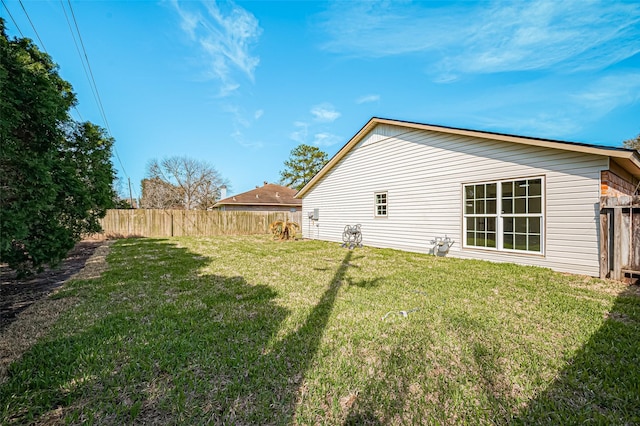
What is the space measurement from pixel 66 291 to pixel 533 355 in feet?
22.7

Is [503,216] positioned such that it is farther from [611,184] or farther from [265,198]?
[265,198]

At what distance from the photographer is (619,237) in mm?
5145

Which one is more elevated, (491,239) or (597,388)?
(491,239)

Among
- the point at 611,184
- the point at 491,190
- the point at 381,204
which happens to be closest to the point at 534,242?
the point at 491,190

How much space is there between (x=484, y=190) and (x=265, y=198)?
842 inches

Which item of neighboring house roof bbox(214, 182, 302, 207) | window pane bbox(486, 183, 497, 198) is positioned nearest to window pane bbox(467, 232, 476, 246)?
window pane bbox(486, 183, 497, 198)

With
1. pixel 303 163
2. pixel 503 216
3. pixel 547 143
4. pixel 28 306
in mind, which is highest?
pixel 303 163

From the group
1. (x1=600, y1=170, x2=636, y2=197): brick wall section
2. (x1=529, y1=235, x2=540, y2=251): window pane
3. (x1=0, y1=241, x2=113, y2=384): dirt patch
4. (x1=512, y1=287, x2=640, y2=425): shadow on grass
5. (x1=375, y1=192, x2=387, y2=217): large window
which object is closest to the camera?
(x1=512, y1=287, x2=640, y2=425): shadow on grass

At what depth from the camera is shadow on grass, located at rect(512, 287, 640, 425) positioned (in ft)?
5.85

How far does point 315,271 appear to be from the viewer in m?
6.34

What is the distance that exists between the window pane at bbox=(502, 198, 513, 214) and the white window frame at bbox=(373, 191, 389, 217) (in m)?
3.95

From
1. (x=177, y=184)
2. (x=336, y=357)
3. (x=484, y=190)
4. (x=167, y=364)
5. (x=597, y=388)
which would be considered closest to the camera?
(x=597, y=388)

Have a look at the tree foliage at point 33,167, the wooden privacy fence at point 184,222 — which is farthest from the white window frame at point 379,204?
the wooden privacy fence at point 184,222

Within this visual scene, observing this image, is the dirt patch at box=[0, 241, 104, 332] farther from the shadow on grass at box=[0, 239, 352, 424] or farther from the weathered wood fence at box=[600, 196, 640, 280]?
the weathered wood fence at box=[600, 196, 640, 280]
